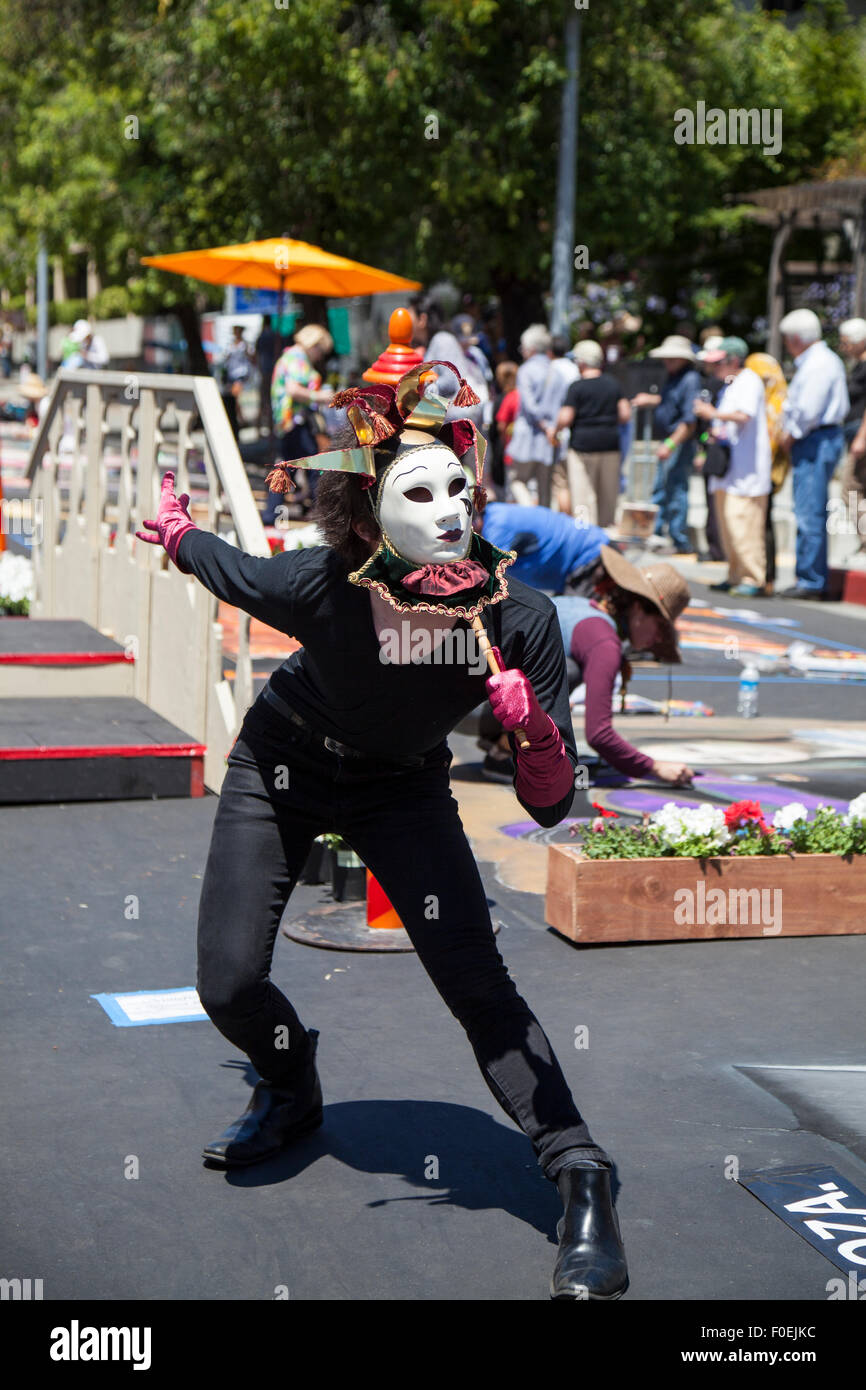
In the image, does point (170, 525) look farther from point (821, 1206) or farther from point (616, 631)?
point (616, 631)

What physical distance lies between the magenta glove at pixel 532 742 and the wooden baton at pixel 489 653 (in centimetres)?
1

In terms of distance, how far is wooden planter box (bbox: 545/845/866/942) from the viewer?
593cm

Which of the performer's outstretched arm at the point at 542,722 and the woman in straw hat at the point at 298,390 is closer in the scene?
the performer's outstretched arm at the point at 542,722

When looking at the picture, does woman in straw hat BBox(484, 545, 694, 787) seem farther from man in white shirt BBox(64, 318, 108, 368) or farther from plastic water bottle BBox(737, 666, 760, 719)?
man in white shirt BBox(64, 318, 108, 368)

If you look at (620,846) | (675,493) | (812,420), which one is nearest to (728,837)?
(620,846)

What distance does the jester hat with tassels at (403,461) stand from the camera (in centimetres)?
361

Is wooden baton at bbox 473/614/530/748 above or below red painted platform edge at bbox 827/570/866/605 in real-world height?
above

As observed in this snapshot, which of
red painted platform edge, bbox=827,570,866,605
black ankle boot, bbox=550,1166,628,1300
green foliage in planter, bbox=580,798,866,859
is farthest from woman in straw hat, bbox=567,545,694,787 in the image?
red painted platform edge, bbox=827,570,866,605

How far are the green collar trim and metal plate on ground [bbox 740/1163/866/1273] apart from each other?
1.55 meters

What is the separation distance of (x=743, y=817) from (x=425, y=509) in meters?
2.86

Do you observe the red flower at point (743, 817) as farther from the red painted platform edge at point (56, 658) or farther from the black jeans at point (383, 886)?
the red painted platform edge at point (56, 658)

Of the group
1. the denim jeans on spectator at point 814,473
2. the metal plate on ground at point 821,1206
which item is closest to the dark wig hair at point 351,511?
the metal plate on ground at point 821,1206
